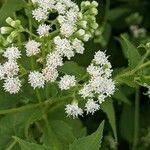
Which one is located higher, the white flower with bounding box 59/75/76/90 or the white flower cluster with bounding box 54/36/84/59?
the white flower cluster with bounding box 54/36/84/59

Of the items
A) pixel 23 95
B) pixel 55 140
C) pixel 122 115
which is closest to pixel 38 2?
pixel 23 95

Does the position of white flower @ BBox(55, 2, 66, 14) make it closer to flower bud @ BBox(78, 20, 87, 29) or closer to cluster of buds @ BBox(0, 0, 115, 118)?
cluster of buds @ BBox(0, 0, 115, 118)

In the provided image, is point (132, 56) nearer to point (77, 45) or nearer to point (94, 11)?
point (77, 45)

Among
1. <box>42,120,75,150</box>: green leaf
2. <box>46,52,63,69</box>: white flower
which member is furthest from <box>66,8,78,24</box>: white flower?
<box>42,120,75,150</box>: green leaf

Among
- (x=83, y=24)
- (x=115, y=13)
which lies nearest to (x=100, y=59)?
Answer: (x=83, y=24)

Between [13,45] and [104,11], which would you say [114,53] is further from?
[13,45]

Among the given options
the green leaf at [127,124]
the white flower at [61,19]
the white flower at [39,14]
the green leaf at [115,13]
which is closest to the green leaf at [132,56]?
the white flower at [61,19]

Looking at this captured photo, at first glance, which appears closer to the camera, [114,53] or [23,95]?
[23,95]
